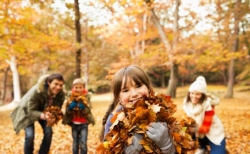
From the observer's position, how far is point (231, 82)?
2012cm

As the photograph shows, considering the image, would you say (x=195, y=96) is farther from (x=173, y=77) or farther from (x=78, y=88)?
(x=173, y=77)

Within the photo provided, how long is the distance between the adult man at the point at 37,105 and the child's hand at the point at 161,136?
3.11 meters

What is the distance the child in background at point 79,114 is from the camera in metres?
5.11

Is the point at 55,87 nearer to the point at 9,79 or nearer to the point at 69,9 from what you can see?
the point at 69,9

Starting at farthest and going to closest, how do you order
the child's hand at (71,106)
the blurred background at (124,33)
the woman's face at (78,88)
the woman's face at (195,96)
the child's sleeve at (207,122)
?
the blurred background at (124,33), the woman's face at (78,88), the child's hand at (71,106), the woman's face at (195,96), the child's sleeve at (207,122)

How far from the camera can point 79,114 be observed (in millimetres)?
5148

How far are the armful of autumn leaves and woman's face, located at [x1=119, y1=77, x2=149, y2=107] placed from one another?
169 millimetres

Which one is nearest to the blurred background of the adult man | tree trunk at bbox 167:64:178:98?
tree trunk at bbox 167:64:178:98

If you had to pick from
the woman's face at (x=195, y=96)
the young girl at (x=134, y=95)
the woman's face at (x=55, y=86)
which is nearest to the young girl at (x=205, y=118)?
the woman's face at (x=195, y=96)

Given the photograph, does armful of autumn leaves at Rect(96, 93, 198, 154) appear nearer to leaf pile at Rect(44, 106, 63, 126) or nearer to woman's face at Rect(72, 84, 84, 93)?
leaf pile at Rect(44, 106, 63, 126)

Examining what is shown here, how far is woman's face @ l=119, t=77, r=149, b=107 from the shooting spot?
220 centimetres

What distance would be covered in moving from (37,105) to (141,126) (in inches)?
136

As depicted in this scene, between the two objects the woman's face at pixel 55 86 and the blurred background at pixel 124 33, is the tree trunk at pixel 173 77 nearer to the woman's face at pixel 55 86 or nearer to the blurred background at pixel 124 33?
the blurred background at pixel 124 33

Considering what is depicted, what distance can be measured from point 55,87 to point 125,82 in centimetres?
277
